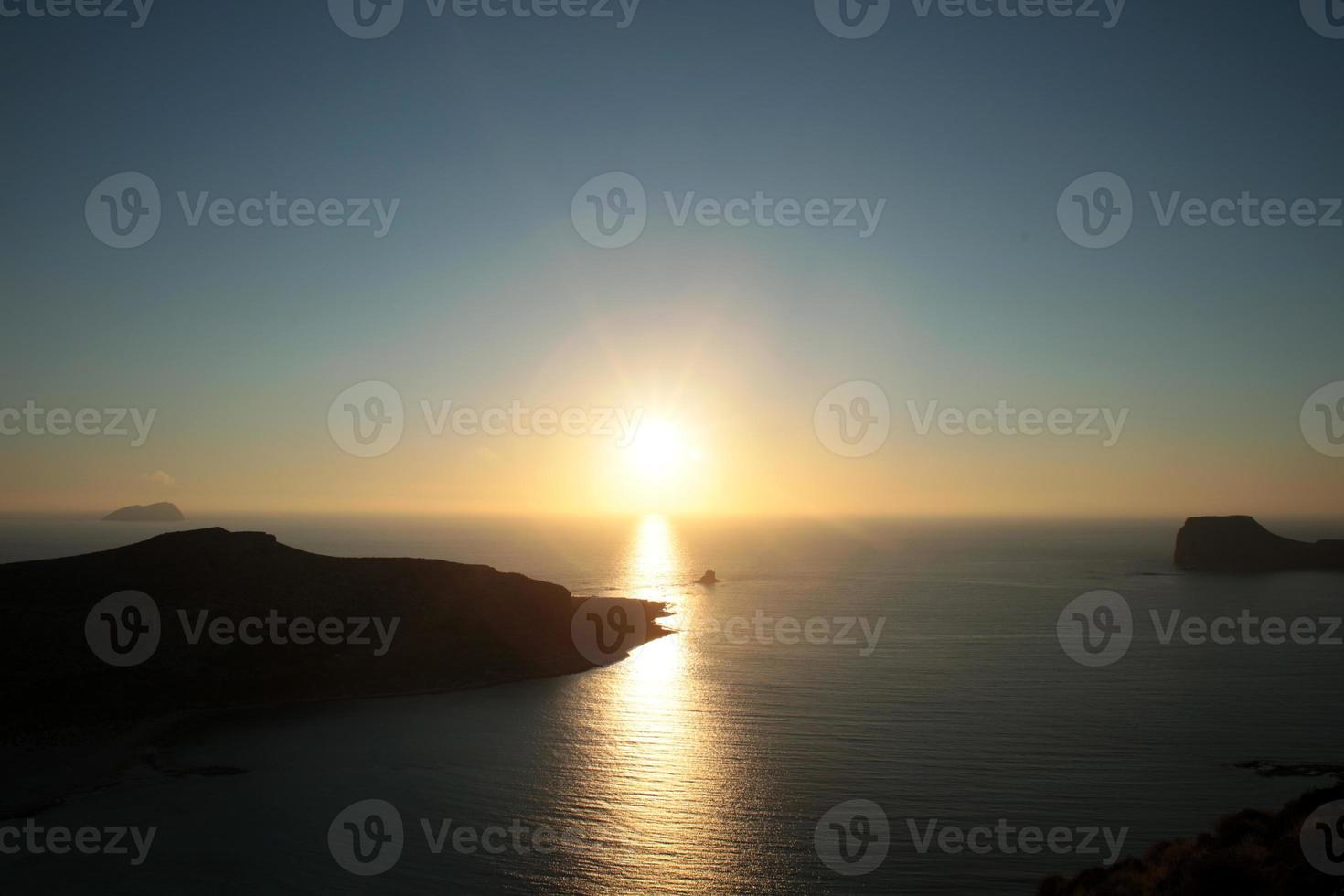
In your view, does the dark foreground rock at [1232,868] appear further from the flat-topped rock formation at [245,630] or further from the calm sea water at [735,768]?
the flat-topped rock formation at [245,630]

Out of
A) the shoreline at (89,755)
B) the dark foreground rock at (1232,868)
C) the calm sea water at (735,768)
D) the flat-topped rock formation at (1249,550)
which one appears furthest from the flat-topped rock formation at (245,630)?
the flat-topped rock formation at (1249,550)

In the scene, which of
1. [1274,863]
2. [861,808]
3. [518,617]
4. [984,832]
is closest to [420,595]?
[518,617]

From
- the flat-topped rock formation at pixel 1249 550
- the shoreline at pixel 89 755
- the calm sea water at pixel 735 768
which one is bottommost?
the shoreline at pixel 89 755

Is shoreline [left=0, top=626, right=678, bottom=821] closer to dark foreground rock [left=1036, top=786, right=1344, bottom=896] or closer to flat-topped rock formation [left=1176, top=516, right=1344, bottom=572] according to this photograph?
dark foreground rock [left=1036, top=786, right=1344, bottom=896]

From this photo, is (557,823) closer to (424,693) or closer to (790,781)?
(790,781)

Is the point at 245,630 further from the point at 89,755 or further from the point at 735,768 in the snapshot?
the point at 735,768

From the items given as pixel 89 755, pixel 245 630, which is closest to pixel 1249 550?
pixel 245 630
